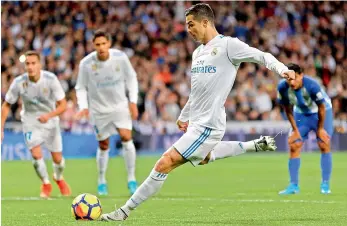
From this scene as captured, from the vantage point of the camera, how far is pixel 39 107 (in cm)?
1455

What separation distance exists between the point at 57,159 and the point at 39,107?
89 centimetres

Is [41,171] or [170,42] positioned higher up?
[170,42]

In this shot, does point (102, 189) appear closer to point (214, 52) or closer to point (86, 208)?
point (86, 208)

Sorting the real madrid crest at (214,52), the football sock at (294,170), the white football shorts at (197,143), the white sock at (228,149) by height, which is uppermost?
the real madrid crest at (214,52)

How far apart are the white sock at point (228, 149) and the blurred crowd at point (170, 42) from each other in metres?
16.0

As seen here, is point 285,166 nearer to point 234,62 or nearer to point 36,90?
point 36,90

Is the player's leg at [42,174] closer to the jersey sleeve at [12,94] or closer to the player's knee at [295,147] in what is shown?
the jersey sleeve at [12,94]

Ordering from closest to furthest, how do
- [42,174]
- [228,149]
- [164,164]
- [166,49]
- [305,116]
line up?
[164,164] < [228,149] < [42,174] < [305,116] < [166,49]

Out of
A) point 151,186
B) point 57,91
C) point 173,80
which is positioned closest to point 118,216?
point 151,186

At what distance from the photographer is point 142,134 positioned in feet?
88.2

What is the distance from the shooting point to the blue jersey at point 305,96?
45.7 ft

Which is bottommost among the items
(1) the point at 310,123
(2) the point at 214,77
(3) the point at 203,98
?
(1) the point at 310,123

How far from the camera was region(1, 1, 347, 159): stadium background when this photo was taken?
2694 cm

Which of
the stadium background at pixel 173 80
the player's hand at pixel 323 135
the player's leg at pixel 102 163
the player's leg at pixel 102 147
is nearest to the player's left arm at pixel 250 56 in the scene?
the stadium background at pixel 173 80
